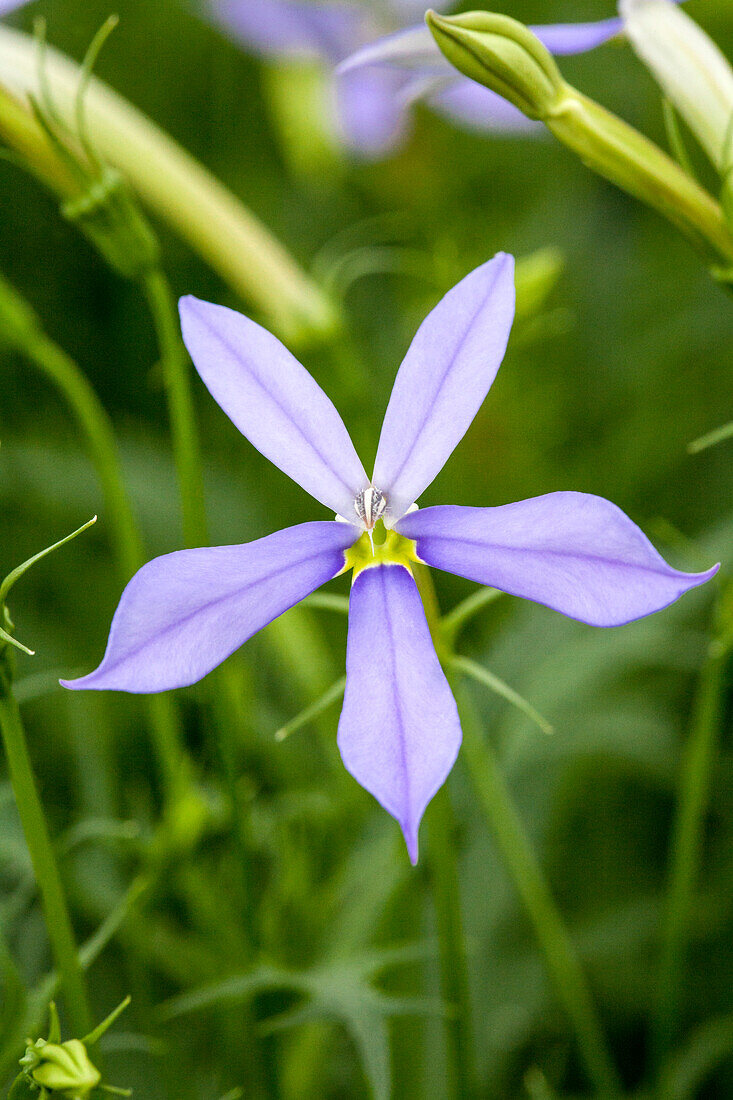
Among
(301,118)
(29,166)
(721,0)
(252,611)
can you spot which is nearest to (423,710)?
(252,611)

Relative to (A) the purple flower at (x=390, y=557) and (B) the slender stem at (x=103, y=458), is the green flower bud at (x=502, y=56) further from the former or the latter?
(B) the slender stem at (x=103, y=458)

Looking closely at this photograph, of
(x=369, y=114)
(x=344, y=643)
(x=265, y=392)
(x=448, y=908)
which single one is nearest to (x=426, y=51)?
(x=265, y=392)

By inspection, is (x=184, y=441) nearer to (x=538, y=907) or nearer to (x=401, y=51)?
(x=401, y=51)

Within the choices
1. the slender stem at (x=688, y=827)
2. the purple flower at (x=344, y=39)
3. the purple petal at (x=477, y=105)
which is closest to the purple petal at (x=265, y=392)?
the slender stem at (x=688, y=827)

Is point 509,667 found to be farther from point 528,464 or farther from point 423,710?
point 423,710

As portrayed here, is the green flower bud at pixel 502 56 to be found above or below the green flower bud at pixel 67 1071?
above

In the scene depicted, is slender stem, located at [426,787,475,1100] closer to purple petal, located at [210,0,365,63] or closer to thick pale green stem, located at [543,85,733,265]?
thick pale green stem, located at [543,85,733,265]
